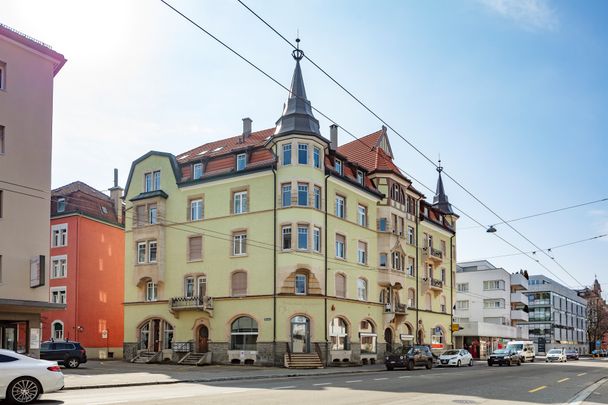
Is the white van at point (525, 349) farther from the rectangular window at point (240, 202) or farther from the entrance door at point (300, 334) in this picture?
the rectangular window at point (240, 202)

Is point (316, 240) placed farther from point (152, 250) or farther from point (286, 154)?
point (152, 250)

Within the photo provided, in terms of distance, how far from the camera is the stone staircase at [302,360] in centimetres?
4000

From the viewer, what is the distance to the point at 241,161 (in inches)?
1807

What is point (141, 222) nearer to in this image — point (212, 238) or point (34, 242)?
point (212, 238)

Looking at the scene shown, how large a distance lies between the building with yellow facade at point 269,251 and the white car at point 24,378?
24.4 meters

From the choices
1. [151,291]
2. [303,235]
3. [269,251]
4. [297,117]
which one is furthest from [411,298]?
[151,291]

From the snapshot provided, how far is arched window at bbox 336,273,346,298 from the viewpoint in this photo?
149 ft

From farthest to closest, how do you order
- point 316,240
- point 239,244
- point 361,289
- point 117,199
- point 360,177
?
point 117,199, point 360,177, point 361,289, point 239,244, point 316,240

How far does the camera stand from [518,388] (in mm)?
23125

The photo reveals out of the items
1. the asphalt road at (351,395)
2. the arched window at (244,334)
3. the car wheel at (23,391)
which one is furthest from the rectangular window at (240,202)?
the car wheel at (23,391)

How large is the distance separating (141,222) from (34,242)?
770 inches

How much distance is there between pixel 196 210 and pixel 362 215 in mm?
12556

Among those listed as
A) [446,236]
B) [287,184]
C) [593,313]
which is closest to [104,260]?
[287,184]

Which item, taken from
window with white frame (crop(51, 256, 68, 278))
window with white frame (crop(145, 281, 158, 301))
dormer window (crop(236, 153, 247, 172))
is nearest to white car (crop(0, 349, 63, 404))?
dormer window (crop(236, 153, 247, 172))
